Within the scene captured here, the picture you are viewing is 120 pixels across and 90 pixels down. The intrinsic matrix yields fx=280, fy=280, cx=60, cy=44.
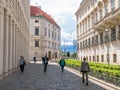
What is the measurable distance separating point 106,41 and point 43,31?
5305cm

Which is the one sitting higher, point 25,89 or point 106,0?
point 106,0

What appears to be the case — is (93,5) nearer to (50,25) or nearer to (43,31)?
(43,31)

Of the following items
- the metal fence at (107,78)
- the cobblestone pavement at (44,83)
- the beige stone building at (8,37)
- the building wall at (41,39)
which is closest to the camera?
the cobblestone pavement at (44,83)

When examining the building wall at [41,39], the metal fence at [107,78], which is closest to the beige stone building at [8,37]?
the metal fence at [107,78]

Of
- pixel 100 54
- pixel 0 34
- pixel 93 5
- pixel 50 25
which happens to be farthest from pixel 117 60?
pixel 50 25

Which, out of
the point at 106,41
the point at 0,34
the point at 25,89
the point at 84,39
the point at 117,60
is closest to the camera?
the point at 25,89

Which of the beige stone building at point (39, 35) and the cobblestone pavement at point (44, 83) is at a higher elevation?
the beige stone building at point (39, 35)

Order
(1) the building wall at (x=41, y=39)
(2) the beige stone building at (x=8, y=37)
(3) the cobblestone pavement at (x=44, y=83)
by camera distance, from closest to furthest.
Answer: (3) the cobblestone pavement at (x=44, y=83) → (2) the beige stone building at (x=8, y=37) → (1) the building wall at (x=41, y=39)

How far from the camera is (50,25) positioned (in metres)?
104

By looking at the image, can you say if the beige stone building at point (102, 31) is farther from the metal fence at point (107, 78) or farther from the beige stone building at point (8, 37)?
the beige stone building at point (8, 37)

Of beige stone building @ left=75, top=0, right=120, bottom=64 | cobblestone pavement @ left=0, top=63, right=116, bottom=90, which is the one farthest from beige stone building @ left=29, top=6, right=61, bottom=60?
cobblestone pavement @ left=0, top=63, right=116, bottom=90

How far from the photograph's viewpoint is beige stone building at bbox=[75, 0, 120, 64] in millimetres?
36688

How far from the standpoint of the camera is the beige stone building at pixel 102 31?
120ft

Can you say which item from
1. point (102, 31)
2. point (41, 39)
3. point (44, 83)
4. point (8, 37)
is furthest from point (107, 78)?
point (41, 39)
